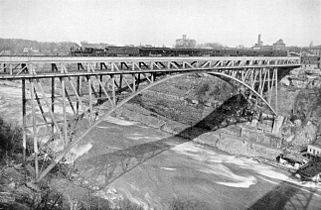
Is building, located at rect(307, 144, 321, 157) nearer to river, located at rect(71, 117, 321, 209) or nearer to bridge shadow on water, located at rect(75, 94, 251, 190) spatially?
river, located at rect(71, 117, 321, 209)

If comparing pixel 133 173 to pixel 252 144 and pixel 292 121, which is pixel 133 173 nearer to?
pixel 252 144

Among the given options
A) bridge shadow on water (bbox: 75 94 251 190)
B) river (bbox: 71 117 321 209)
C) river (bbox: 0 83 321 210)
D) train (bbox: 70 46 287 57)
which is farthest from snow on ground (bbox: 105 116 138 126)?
train (bbox: 70 46 287 57)

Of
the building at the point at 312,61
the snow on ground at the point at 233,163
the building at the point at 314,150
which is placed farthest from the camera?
the building at the point at 312,61

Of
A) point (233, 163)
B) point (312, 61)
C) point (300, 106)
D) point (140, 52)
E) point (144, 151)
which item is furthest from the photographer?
point (312, 61)

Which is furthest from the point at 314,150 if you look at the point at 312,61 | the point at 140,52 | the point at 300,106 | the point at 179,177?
the point at 312,61

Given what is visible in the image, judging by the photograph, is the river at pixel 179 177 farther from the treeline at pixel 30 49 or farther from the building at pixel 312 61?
the building at pixel 312 61

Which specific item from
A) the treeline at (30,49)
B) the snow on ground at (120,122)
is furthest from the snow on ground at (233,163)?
the treeline at (30,49)

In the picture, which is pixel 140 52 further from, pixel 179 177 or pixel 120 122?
pixel 120 122

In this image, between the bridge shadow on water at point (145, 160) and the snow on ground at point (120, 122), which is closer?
the bridge shadow on water at point (145, 160)

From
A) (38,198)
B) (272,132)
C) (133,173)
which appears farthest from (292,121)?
(38,198)
